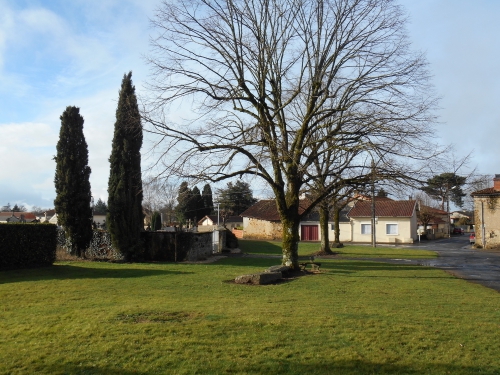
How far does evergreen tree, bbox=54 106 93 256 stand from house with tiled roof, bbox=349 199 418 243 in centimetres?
3607

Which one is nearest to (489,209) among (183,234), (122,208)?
(183,234)

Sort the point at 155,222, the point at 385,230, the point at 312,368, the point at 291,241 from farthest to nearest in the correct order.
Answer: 1. the point at 385,230
2. the point at 155,222
3. the point at 291,241
4. the point at 312,368

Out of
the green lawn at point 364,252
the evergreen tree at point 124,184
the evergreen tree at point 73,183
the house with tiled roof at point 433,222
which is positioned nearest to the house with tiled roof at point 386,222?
the house with tiled roof at point 433,222

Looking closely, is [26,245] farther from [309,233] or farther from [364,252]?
[309,233]

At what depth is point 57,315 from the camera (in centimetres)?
923

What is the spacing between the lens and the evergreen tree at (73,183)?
24.2 metres

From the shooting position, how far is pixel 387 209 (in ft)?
188

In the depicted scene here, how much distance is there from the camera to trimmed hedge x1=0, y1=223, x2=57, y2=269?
57.6 ft

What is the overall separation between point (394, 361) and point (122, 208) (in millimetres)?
19910

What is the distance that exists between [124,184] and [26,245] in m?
7.25

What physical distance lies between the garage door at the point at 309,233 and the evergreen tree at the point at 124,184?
126 feet

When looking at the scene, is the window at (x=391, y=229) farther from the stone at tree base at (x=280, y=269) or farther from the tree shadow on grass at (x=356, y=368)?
the tree shadow on grass at (x=356, y=368)

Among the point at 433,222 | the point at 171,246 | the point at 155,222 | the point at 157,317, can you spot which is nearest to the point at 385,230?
the point at 155,222

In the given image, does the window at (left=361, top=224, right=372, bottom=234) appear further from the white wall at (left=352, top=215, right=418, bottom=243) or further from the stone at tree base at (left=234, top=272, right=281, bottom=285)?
the stone at tree base at (left=234, top=272, right=281, bottom=285)
